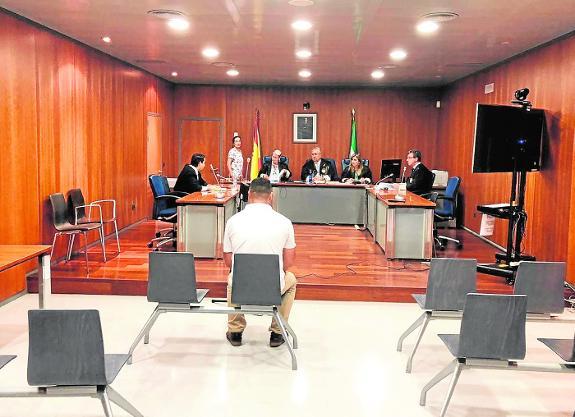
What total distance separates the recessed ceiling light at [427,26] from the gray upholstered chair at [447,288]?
2.73m

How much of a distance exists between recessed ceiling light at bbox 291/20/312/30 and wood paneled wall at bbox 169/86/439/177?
623 cm

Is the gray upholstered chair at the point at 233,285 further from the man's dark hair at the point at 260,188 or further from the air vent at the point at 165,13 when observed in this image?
the air vent at the point at 165,13

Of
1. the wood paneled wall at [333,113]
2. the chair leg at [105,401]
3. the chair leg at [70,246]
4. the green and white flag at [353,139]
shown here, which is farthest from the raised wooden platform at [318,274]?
the wood paneled wall at [333,113]

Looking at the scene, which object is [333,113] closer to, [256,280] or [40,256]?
[40,256]

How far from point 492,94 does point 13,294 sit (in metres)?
6.76

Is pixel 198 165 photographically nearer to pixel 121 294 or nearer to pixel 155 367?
pixel 121 294

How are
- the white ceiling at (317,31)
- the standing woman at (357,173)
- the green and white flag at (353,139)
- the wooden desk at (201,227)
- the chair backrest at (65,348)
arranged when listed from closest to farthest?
→ the chair backrest at (65,348) → the white ceiling at (317,31) → the wooden desk at (201,227) → the standing woman at (357,173) → the green and white flag at (353,139)

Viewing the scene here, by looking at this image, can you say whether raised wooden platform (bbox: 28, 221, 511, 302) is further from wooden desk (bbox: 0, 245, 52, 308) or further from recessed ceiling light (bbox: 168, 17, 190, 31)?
recessed ceiling light (bbox: 168, 17, 190, 31)

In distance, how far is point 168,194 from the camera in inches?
297

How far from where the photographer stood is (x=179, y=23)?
18.8 feet

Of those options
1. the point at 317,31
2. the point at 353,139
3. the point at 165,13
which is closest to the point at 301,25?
the point at 317,31

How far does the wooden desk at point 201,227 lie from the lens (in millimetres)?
6562

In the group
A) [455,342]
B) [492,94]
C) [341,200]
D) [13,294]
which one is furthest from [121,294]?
[492,94]

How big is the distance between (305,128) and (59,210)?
700 cm
